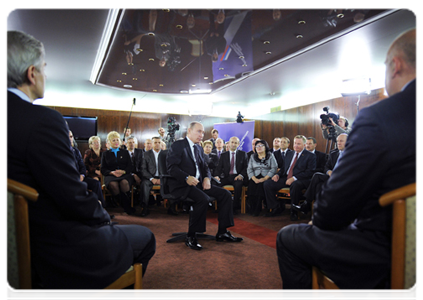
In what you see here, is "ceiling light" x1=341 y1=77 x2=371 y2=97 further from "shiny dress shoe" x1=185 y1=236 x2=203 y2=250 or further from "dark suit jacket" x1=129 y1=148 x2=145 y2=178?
"shiny dress shoe" x1=185 y1=236 x2=203 y2=250

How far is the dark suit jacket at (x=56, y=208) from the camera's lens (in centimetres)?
100

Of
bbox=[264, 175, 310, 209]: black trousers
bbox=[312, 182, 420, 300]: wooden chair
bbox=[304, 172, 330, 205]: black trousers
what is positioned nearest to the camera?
bbox=[312, 182, 420, 300]: wooden chair

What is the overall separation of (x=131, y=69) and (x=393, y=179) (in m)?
5.92

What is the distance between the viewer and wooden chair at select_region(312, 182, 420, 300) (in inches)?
35.1

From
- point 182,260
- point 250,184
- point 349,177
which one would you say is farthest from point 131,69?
point 349,177

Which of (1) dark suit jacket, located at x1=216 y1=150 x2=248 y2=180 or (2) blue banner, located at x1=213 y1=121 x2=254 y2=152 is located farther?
(2) blue banner, located at x1=213 y1=121 x2=254 y2=152

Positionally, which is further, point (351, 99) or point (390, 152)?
point (351, 99)

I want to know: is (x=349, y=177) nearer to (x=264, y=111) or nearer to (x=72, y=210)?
(x=72, y=210)

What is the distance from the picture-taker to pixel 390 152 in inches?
38.7

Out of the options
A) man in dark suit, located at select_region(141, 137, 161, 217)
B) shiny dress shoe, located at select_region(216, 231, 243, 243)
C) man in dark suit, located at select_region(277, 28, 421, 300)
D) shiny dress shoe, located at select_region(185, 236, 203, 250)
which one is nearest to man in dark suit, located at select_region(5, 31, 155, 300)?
man in dark suit, located at select_region(277, 28, 421, 300)

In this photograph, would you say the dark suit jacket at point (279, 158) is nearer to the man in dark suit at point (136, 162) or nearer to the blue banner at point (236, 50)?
the blue banner at point (236, 50)

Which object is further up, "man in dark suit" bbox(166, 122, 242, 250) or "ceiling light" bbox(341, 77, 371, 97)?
"ceiling light" bbox(341, 77, 371, 97)

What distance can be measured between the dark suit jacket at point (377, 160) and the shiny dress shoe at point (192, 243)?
1966mm

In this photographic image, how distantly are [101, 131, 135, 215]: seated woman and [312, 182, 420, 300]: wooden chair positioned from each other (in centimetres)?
430
